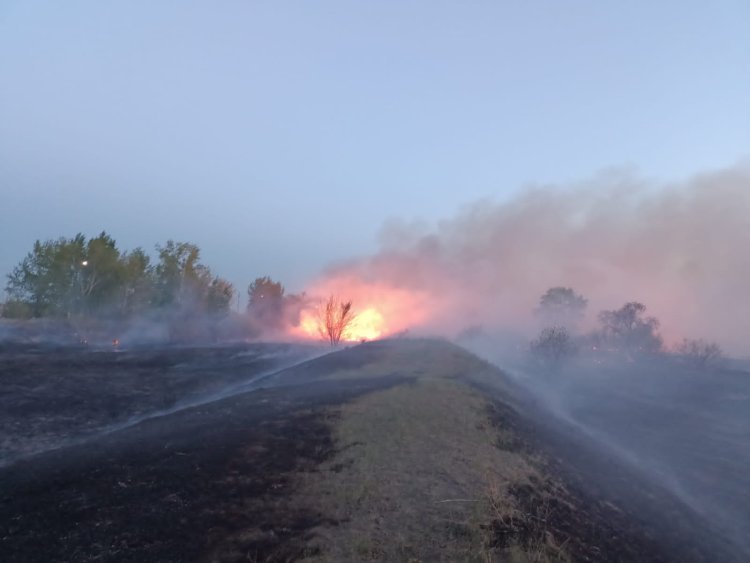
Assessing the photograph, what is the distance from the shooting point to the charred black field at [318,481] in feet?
33.0

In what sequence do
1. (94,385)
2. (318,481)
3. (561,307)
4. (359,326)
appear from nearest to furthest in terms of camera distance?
(318,481) < (94,385) < (359,326) < (561,307)

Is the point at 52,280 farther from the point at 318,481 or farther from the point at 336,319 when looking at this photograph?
the point at 318,481

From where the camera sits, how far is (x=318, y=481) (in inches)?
520

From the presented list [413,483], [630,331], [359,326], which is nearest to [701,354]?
[630,331]

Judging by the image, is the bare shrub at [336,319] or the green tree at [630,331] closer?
the bare shrub at [336,319]

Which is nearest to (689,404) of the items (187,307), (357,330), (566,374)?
(566,374)

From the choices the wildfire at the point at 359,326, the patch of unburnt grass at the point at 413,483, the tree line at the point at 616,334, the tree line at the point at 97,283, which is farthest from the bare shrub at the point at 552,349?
the tree line at the point at 97,283

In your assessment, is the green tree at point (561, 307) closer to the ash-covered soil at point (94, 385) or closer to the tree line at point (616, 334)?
the tree line at point (616, 334)

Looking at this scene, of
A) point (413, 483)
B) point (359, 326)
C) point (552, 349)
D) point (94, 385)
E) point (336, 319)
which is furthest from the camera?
point (359, 326)

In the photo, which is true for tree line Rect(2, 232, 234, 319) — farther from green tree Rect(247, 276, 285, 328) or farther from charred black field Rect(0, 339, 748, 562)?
charred black field Rect(0, 339, 748, 562)

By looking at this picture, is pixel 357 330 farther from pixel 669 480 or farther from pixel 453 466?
pixel 453 466

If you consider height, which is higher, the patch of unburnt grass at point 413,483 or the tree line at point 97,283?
the tree line at point 97,283

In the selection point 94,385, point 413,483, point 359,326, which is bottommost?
point 413,483

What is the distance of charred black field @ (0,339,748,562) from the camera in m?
10.1
